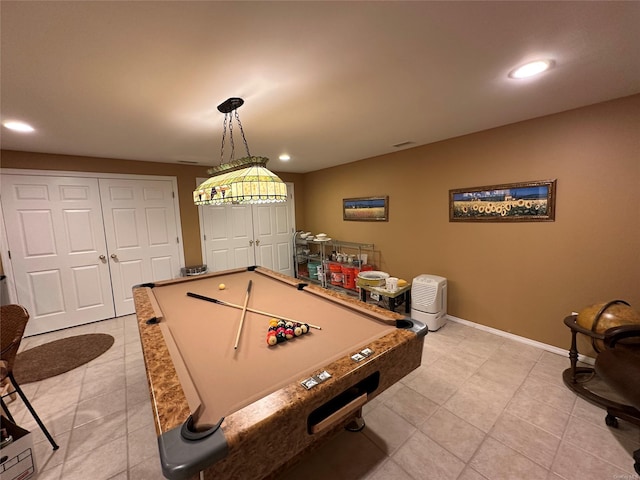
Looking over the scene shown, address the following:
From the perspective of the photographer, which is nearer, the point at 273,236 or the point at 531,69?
the point at 531,69

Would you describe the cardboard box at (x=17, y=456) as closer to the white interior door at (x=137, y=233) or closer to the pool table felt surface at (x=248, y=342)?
the pool table felt surface at (x=248, y=342)

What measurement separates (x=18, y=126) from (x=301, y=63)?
2.61 metres

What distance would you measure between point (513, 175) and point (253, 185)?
2604 mm

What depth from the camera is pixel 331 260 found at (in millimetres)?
4777

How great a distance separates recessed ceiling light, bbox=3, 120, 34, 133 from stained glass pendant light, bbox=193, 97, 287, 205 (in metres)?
1.65

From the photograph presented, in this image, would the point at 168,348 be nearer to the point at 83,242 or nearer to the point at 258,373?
the point at 258,373

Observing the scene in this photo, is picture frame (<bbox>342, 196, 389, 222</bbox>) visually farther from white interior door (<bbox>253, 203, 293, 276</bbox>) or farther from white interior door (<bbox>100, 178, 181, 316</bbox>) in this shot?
white interior door (<bbox>100, 178, 181, 316</bbox>)

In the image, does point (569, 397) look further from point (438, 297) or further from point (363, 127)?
point (363, 127)

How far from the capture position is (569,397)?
76.8 inches

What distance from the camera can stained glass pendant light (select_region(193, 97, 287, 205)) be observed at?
1727mm

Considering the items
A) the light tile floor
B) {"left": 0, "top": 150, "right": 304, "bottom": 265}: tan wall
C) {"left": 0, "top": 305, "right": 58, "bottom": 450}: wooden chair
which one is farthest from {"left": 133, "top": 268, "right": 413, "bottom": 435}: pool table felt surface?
{"left": 0, "top": 150, "right": 304, "bottom": 265}: tan wall

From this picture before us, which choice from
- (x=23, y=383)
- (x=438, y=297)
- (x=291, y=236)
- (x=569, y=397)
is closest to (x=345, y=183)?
(x=291, y=236)

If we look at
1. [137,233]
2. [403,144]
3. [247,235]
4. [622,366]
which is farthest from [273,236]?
[622,366]

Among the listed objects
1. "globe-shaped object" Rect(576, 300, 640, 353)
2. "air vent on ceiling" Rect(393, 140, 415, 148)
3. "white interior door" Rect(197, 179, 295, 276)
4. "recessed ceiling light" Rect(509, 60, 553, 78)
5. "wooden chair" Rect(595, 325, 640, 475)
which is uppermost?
"air vent on ceiling" Rect(393, 140, 415, 148)
